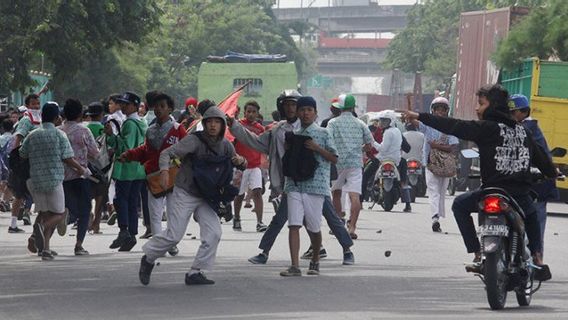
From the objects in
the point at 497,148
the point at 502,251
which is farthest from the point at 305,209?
the point at 502,251

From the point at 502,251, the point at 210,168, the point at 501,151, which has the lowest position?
the point at 502,251

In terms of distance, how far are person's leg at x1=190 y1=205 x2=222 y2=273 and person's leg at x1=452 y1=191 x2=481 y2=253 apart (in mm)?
2121

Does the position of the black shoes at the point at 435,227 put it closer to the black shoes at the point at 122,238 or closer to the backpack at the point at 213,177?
the black shoes at the point at 122,238

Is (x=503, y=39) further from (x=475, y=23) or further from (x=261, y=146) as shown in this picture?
(x=261, y=146)

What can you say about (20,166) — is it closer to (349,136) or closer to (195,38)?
(349,136)

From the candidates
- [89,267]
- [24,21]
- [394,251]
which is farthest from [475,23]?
[89,267]

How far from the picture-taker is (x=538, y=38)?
37.2m

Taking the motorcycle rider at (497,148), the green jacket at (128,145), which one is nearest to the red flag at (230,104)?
the green jacket at (128,145)

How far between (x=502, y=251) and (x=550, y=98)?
1718 cm

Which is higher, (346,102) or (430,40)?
(346,102)

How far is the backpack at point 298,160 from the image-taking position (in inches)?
549

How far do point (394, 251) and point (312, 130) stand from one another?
11.6ft

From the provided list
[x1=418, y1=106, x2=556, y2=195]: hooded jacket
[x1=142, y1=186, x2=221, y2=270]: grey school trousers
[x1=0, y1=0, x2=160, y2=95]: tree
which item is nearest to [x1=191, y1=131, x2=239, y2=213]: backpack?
[x1=142, y1=186, x2=221, y2=270]: grey school trousers

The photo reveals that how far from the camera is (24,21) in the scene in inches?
1121
